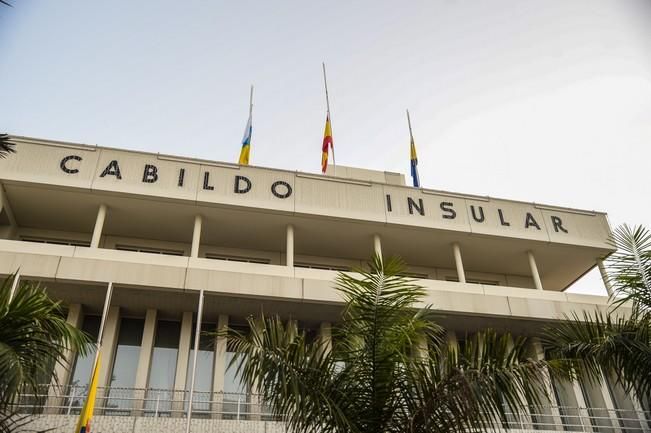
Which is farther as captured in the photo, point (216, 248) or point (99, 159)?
point (216, 248)

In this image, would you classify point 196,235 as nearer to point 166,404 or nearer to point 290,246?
point 290,246

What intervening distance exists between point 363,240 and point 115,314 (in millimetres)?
9186

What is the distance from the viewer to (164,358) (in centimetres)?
1814

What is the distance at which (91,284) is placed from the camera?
16.9 meters

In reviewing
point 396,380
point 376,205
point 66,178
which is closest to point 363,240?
point 376,205

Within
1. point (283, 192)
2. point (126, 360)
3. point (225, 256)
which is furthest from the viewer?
point (225, 256)

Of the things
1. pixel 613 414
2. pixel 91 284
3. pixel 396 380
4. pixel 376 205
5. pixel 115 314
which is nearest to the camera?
pixel 396 380

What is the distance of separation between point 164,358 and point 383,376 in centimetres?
1164

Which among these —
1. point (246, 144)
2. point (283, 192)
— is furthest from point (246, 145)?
point (283, 192)

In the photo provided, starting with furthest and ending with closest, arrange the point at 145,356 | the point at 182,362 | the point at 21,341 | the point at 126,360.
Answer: the point at 126,360 → the point at 182,362 → the point at 145,356 → the point at 21,341

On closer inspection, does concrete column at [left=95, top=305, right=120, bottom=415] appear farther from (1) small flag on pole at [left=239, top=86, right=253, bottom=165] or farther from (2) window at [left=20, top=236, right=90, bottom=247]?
(1) small flag on pole at [left=239, top=86, right=253, bottom=165]

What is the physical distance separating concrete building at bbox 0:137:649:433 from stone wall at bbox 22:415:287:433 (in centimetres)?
4

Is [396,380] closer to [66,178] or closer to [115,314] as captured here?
[115,314]

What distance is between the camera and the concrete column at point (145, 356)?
16578 mm
